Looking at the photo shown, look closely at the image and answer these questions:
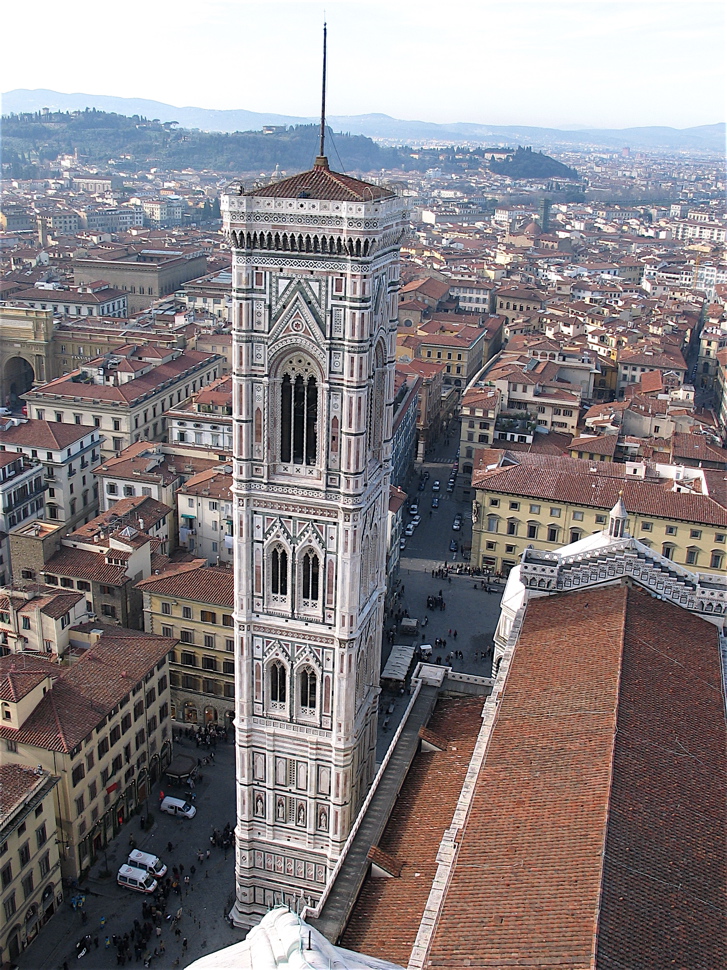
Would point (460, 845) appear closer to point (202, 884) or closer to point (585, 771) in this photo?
point (585, 771)

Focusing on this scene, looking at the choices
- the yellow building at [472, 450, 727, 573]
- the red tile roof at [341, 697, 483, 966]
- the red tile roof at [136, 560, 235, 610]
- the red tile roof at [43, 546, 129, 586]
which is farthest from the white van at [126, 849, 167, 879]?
the yellow building at [472, 450, 727, 573]

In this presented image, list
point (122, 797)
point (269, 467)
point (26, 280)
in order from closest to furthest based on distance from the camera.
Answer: point (269, 467) < point (122, 797) < point (26, 280)

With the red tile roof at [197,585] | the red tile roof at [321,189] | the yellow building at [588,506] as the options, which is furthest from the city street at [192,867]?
the red tile roof at [321,189]

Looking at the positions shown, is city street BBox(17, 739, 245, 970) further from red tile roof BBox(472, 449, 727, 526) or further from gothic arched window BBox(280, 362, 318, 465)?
red tile roof BBox(472, 449, 727, 526)

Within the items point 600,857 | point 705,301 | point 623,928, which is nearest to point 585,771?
point 600,857

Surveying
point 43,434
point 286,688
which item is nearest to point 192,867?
point 286,688

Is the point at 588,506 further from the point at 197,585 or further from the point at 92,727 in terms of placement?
the point at 92,727
